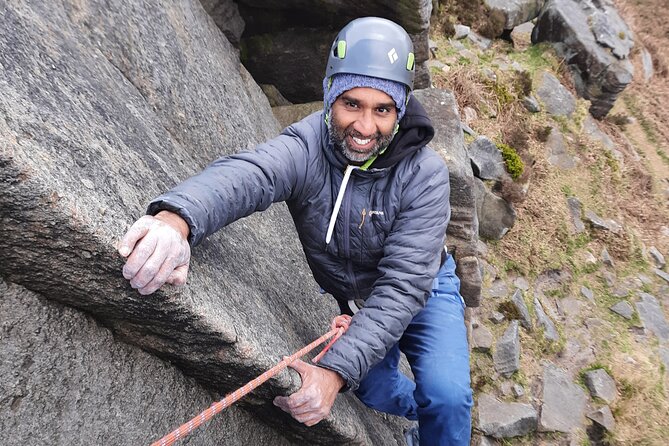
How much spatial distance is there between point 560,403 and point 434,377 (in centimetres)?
565

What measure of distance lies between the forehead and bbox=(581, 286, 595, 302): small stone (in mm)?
9451

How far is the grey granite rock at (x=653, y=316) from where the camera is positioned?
35.2 feet

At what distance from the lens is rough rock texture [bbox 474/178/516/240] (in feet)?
36.0

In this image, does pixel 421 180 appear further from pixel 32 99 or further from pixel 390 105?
pixel 32 99

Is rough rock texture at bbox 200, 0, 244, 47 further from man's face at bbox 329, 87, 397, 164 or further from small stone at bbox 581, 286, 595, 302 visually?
small stone at bbox 581, 286, 595, 302

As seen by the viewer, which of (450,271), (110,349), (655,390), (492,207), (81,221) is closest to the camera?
(81,221)

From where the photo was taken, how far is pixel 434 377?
158 inches

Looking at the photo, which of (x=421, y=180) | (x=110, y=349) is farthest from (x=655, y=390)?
(x=110, y=349)

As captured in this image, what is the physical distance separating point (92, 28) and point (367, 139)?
2469 millimetres

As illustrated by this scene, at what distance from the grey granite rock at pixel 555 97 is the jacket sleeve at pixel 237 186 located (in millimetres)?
13905

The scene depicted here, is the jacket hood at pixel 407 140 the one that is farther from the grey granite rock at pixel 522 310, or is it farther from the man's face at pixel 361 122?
the grey granite rock at pixel 522 310

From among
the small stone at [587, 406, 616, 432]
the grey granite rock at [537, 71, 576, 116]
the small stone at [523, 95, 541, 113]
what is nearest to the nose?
the small stone at [587, 406, 616, 432]

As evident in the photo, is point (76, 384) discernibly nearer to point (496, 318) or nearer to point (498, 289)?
point (496, 318)

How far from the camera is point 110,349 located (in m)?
2.96
